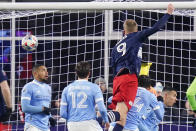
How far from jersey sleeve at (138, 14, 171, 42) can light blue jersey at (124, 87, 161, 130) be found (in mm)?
1047

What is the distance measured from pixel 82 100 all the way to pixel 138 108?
84 cm

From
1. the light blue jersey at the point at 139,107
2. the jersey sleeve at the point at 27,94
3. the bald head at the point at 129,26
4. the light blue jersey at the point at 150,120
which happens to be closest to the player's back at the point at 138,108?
the light blue jersey at the point at 139,107

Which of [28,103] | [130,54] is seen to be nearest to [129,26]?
[130,54]

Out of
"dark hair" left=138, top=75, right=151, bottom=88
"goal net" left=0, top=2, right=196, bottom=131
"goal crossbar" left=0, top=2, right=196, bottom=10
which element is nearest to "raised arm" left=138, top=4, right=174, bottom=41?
"goal crossbar" left=0, top=2, right=196, bottom=10

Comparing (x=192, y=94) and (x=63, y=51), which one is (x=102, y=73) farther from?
(x=192, y=94)

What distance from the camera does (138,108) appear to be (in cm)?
1020

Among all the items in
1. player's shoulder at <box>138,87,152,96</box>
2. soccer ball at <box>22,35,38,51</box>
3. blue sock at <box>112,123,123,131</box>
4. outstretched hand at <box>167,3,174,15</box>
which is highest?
outstretched hand at <box>167,3,174,15</box>

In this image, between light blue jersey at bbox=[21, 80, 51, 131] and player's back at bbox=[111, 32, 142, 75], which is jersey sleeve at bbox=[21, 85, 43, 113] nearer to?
light blue jersey at bbox=[21, 80, 51, 131]

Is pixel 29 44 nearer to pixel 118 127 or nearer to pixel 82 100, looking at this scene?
pixel 82 100

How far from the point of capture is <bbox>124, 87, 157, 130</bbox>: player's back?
1009 cm

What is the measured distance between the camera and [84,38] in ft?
50.4

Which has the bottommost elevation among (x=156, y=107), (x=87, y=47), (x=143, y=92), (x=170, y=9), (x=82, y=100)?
(x=156, y=107)

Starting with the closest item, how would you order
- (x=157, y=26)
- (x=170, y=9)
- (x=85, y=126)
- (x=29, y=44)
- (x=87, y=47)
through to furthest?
1. (x=157, y=26)
2. (x=170, y=9)
3. (x=85, y=126)
4. (x=29, y=44)
5. (x=87, y=47)

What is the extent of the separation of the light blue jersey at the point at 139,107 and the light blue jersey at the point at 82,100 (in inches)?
19.0
